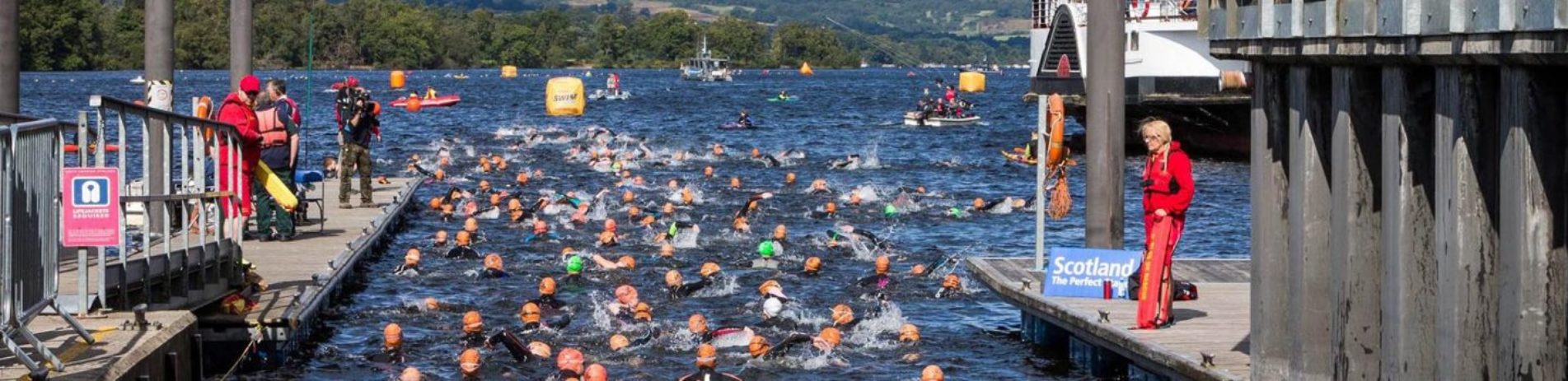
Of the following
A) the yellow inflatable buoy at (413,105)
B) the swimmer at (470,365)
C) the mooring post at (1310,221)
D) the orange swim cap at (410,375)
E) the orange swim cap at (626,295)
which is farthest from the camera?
the yellow inflatable buoy at (413,105)

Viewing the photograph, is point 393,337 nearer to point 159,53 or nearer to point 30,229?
point 159,53

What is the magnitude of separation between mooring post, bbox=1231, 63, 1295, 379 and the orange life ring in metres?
5.66

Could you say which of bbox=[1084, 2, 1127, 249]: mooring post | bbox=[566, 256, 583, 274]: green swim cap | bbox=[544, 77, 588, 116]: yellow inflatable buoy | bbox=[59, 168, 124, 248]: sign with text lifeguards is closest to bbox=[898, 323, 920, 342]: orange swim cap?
bbox=[1084, 2, 1127, 249]: mooring post

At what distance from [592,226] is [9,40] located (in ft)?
50.1

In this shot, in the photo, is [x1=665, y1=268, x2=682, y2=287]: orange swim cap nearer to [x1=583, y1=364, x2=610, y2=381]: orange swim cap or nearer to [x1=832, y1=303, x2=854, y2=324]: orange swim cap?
[x1=832, y1=303, x2=854, y2=324]: orange swim cap

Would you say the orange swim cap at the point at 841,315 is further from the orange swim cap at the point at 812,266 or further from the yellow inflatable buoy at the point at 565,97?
the yellow inflatable buoy at the point at 565,97

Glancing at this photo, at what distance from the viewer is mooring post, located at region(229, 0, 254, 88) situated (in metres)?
25.6

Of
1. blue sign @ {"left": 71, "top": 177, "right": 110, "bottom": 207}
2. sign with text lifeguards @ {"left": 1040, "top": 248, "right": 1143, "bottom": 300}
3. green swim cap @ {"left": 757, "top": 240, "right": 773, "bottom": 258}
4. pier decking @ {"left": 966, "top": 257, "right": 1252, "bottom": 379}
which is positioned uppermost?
blue sign @ {"left": 71, "top": 177, "right": 110, "bottom": 207}

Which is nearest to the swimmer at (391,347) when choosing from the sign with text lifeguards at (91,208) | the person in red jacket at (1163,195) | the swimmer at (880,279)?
the sign with text lifeguards at (91,208)

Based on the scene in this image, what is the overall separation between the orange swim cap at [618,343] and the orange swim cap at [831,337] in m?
1.82

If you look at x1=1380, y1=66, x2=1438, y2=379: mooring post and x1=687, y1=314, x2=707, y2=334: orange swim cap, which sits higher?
x1=1380, y1=66, x2=1438, y2=379: mooring post

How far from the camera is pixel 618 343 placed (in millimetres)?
20297

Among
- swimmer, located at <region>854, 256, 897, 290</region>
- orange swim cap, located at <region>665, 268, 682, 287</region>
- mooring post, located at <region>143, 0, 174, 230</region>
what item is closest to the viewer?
mooring post, located at <region>143, 0, 174, 230</region>

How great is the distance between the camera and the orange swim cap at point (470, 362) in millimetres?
18788
